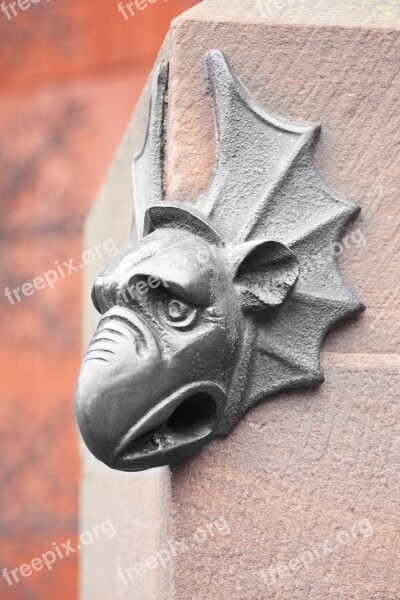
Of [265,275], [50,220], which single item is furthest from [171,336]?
[50,220]

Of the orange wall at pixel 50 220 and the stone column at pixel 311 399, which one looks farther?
the orange wall at pixel 50 220

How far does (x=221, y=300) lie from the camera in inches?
46.3

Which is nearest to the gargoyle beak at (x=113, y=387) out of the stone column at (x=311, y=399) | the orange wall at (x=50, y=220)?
the stone column at (x=311, y=399)

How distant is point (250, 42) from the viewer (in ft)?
4.33

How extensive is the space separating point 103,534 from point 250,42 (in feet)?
3.59

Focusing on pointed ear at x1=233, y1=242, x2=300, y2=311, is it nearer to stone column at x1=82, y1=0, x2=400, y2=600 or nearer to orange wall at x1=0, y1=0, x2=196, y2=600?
stone column at x1=82, y1=0, x2=400, y2=600

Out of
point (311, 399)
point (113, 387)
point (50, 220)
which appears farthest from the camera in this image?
point (50, 220)

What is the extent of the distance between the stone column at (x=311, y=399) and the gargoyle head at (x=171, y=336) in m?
0.08

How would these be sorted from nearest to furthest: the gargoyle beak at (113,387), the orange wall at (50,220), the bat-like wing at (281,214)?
the gargoyle beak at (113,387), the bat-like wing at (281,214), the orange wall at (50,220)

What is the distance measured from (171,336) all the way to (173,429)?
Result: 128mm

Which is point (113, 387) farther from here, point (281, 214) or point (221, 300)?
point (281, 214)

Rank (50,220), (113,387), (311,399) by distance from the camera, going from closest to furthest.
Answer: (113,387)
(311,399)
(50,220)

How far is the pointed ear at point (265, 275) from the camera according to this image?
3.89 feet

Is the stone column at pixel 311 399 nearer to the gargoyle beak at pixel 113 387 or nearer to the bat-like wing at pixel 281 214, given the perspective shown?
the bat-like wing at pixel 281 214
